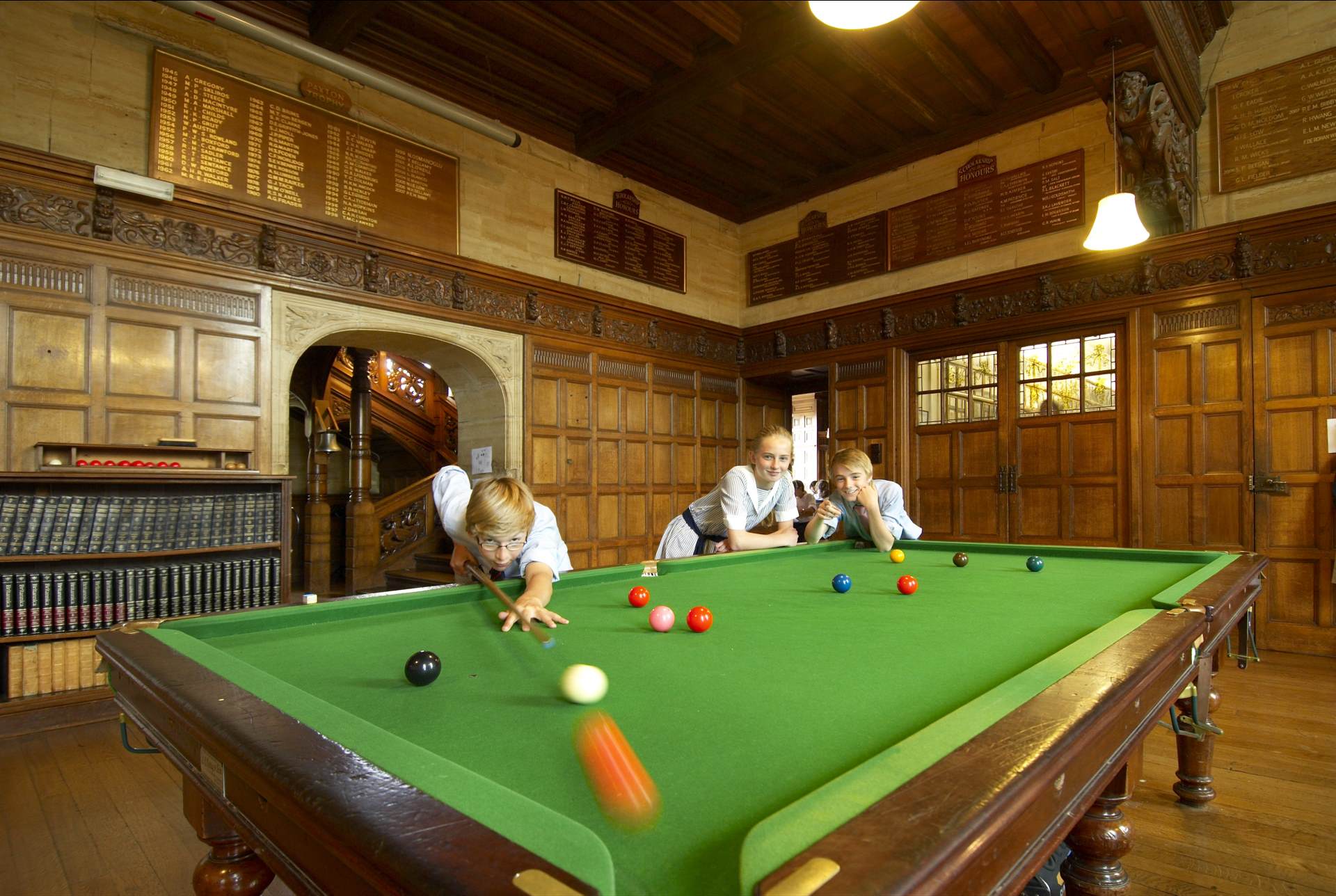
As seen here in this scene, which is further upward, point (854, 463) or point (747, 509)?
point (854, 463)

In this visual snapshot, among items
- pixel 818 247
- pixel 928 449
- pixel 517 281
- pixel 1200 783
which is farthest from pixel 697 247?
pixel 1200 783

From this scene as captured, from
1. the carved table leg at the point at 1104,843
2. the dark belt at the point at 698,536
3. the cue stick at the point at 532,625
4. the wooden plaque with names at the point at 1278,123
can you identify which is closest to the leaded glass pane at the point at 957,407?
the wooden plaque with names at the point at 1278,123

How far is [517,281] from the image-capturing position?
6.45 meters

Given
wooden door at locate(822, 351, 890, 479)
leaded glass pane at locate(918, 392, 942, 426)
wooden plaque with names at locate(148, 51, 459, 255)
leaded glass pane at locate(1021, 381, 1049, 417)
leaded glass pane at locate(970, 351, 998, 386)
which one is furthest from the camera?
wooden door at locate(822, 351, 890, 479)

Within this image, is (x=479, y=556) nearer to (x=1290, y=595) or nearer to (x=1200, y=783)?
(x=1200, y=783)

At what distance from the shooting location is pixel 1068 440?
6094 mm

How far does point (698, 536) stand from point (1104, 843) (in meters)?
3.40

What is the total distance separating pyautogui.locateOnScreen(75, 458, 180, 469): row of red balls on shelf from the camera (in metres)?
4.14

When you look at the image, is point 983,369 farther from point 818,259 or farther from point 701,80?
point 701,80

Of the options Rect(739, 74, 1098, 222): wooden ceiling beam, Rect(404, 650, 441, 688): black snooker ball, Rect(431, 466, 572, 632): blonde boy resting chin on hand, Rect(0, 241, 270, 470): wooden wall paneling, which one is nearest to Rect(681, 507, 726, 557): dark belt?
Rect(431, 466, 572, 632): blonde boy resting chin on hand


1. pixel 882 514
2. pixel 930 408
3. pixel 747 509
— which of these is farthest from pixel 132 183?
pixel 930 408

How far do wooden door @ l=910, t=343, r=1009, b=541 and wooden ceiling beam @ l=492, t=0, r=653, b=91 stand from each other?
3.87m

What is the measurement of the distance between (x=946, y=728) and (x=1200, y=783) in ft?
8.27

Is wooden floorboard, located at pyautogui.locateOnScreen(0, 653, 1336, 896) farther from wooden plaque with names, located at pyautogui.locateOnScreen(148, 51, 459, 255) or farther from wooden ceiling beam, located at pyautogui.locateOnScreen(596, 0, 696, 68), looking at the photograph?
wooden ceiling beam, located at pyautogui.locateOnScreen(596, 0, 696, 68)
